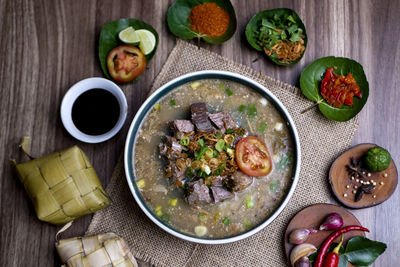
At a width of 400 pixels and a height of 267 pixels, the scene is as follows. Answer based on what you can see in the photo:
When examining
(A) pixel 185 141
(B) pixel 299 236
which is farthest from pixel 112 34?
(B) pixel 299 236

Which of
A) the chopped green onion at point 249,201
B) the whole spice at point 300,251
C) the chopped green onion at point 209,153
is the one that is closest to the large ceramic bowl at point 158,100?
the chopped green onion at point 249,201

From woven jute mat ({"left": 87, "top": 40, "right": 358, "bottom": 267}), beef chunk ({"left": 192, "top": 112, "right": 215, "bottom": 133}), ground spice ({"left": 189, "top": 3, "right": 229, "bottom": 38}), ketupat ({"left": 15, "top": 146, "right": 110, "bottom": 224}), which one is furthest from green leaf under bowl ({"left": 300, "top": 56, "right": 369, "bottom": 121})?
ketupat ({"left": 15, "top": 146, "right": 110, "bottom": 224})

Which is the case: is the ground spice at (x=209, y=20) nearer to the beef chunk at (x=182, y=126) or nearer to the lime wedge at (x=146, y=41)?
the lime wedge at (x=146, y=41)

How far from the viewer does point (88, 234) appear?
2.61m

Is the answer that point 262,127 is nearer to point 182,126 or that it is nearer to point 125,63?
point 182,126

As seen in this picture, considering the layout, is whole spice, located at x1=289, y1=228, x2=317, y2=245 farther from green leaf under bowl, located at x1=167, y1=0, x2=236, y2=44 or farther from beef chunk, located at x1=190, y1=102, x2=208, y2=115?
green leaf under bowl, located at x1=167, y1=0, x2=236, y2=44

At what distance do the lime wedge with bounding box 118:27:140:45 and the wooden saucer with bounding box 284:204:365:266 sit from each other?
1665 mm

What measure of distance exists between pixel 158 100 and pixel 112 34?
65 cm

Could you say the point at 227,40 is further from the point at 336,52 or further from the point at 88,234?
the point at 88,234

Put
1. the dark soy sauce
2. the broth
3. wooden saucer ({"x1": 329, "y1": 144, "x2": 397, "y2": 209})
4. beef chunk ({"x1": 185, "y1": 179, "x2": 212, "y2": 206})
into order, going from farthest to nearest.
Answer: wooden saucer ({"x1": 329, "y1": 144, "x2": 397, "y2": 209}) → the dark soy sauce → the broth → beef chunk ({"x1": 185, "y1": 179, "x2": 212, "y2": 206})

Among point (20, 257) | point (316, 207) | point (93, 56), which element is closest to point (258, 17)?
point (93, 56)

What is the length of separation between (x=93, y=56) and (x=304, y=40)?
1548 mm

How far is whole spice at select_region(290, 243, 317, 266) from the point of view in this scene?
2.51m

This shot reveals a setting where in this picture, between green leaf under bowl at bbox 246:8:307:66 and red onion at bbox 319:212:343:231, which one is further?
green leaf under bowl at bbox 246:8:307:66
